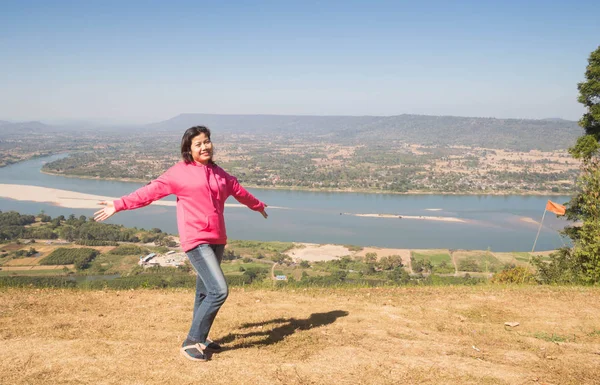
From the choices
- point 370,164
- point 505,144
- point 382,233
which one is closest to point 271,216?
point 382,233

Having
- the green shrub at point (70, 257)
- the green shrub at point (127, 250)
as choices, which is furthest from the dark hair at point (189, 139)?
the green shrub at point (127, 250)

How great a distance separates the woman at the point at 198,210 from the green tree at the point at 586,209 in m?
6.21

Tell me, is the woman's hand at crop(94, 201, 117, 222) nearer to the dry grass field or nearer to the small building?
the dry grass field

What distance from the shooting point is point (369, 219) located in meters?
44.3

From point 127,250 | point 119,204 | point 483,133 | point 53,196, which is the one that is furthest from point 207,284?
point 483,133

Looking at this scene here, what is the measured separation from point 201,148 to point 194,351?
148 cm

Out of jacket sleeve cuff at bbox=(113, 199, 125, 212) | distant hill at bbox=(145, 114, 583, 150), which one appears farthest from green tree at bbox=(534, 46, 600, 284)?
distant hill at bbox=(145, 114, 583, 150)

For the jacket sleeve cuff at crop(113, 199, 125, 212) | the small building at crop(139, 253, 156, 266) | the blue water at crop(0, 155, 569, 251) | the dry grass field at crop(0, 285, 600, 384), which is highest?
the jacket sleeve cuff at crop(113, 199, 125, 212)

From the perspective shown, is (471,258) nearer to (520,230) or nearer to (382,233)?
(382,233)

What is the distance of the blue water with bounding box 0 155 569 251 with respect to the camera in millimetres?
36000

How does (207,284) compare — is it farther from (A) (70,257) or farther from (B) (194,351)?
(A) (70,257)

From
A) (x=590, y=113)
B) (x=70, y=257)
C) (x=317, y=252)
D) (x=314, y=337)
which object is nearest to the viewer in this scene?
(x=314, y=337)

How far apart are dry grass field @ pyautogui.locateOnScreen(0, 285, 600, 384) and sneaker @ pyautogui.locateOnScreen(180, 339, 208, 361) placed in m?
0.05

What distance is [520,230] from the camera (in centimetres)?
3934
